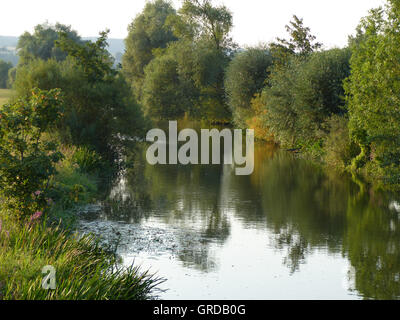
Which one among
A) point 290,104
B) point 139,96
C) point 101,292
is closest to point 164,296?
point 101,292

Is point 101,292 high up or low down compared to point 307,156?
down

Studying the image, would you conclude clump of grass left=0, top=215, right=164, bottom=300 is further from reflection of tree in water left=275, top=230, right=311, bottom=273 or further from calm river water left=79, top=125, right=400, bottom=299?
reflection of tree in water left=275, top=230, right=311, bottom=273

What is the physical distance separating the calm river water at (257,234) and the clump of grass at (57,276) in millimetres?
749

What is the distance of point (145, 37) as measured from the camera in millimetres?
63281

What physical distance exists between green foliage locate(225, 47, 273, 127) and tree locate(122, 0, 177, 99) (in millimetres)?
18836

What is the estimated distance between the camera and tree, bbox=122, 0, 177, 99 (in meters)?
62.3

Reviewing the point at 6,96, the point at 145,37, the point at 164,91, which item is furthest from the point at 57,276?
the point at 6,96

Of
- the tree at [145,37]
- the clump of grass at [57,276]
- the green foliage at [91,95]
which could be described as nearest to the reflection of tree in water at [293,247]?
the clump of grass at [57,276]

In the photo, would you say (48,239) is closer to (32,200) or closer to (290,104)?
(32,200)

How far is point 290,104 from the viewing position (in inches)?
1283

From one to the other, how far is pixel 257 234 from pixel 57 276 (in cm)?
666

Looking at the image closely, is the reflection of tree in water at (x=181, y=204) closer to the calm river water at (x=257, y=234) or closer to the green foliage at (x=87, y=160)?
the calm river water at (x=257, y=234)

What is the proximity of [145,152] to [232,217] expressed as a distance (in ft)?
56.2

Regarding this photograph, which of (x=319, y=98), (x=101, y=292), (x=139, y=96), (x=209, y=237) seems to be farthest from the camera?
(x=139, y=96)
